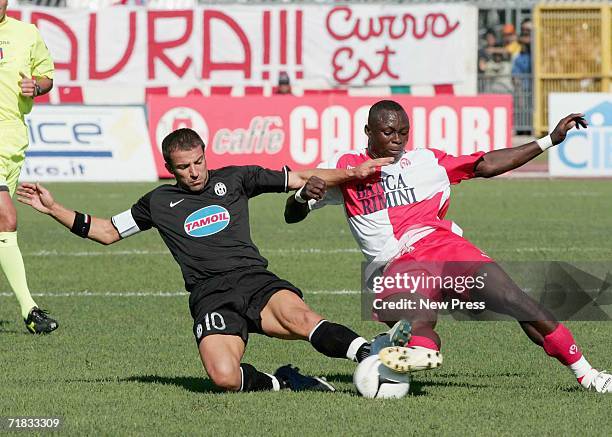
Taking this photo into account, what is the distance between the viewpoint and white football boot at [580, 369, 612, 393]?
6320 mm

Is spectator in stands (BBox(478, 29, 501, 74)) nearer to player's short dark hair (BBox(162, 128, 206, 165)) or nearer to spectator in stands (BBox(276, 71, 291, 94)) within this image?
spectator in stands (BBox(276, 71, 291, 94))

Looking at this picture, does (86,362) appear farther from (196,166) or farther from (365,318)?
(365,318)

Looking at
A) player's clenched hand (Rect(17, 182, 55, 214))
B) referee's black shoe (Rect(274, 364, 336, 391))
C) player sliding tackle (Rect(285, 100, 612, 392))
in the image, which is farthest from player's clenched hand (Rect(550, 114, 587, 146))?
player's clenched hand (Rect(17, 182, 55, 214))

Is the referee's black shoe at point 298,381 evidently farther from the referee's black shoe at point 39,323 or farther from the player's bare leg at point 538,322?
the referee's black shoe at point 39,323

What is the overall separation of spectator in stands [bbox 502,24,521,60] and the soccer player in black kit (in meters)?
20.8

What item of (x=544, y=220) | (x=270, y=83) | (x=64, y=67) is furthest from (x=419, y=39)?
(x=544, y=220)

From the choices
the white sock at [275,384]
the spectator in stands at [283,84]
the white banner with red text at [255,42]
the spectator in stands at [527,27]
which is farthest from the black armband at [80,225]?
the spectator in stands at [527,27]

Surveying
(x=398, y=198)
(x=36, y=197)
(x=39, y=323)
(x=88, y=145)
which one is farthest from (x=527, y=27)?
(x=36, y=197)

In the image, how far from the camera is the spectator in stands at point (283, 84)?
2384 cm

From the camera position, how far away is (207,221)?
22.6 ft

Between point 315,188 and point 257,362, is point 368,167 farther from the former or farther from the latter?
point 257,362

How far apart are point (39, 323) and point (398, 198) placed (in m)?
2.93

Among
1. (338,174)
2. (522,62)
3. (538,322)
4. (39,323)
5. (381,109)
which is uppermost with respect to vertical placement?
(522,62)

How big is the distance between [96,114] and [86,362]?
43.8 ft
